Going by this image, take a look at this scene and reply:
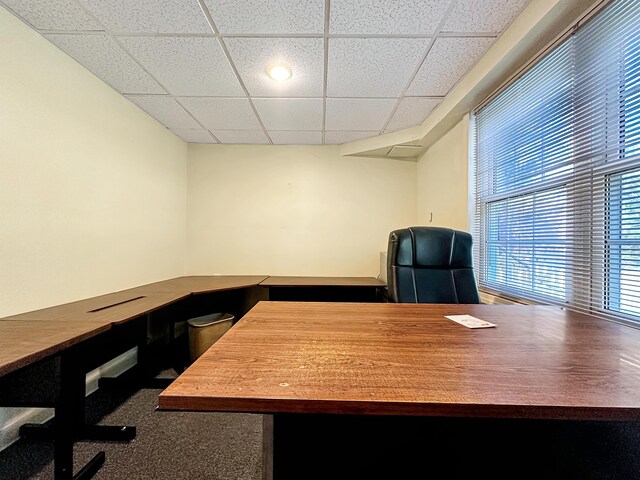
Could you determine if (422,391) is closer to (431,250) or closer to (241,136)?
(431,250)

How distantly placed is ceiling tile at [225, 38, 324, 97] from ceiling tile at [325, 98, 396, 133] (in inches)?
10.9

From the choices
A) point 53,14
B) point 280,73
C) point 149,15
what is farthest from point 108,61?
point 280,73

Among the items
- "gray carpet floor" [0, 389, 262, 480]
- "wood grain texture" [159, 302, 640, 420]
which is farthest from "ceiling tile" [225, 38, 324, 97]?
"gray carpet floor" [0, 389, 262, 480]

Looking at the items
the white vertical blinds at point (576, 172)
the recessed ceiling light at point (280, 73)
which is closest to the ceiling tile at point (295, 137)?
the recessed ceiling light at point (280, 73)

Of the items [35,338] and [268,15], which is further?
[268,15]

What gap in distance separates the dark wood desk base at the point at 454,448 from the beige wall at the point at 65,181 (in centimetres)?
189

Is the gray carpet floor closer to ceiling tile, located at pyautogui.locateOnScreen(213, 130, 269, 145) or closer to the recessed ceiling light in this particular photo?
the recessed ceiling light

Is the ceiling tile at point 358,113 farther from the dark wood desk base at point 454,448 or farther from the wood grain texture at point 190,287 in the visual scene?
the dark wood desk base at point 454,448

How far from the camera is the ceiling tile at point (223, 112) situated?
2.47 meters

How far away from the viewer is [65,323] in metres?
1.38

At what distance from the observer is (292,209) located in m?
3.56

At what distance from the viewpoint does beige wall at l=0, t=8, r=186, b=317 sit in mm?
1565

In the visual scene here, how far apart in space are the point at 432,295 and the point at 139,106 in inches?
120

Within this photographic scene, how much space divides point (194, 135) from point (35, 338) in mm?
2687
